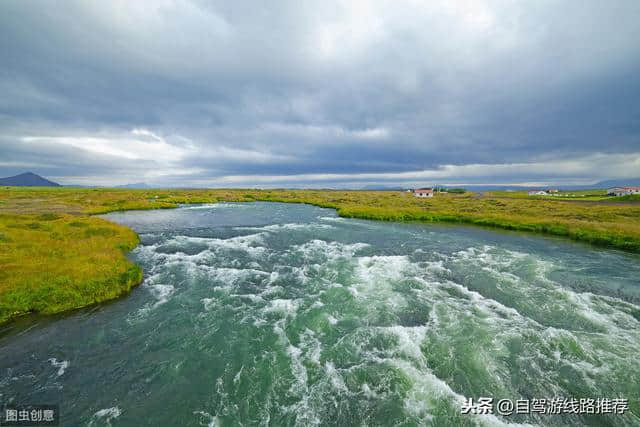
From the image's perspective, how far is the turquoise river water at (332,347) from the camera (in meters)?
7.44

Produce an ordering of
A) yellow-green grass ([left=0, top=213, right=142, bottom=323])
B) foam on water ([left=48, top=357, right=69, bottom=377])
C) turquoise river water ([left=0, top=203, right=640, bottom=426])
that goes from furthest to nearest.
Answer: yellow-green grass ([left=0, top=213, right=142, bottom=323]) < foam on water ([left=48, top=357, right=69, bottom=377]) < turquoise river water ([left=0, top=203, right=640, bottom=426])

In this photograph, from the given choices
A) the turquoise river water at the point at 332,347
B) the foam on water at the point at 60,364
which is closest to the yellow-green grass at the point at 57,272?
the turquoise river water at the point at 332,347

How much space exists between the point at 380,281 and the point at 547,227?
3300 centimetres

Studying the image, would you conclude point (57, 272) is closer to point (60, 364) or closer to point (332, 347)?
point (60, 364)

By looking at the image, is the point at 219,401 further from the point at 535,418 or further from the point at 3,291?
the point at 3,291

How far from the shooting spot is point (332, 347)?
10.2 meters

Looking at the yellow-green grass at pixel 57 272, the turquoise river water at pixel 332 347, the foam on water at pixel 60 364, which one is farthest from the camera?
the yellow-green grass at pixel 57 272

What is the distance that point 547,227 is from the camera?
34125 mm

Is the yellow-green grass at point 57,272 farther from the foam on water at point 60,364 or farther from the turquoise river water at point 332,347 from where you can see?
the foam on water at point 60,364

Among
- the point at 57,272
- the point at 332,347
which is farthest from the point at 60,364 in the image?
the point at 332,347

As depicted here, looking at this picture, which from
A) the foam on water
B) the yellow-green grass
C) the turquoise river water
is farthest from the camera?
the yellow-green grass

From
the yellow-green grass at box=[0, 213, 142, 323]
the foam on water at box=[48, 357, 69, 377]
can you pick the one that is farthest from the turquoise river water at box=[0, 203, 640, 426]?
the yellow-green grass at box=[0, 213, 142, 323]

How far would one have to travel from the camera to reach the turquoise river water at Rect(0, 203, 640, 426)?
24.4ft

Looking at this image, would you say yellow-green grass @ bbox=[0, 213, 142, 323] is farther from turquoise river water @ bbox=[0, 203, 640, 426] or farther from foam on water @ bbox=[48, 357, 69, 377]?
foam on water @ bbox=[48, 357, 69, 377]
